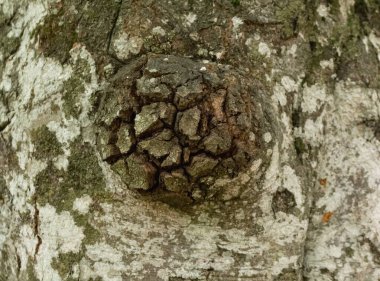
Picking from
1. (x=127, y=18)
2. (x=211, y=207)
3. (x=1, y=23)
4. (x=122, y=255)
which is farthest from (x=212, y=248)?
(x=1, y=23)

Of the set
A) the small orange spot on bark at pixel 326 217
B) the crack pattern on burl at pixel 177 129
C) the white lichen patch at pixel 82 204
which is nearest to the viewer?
the crack pattern on burl at pixel 177 129

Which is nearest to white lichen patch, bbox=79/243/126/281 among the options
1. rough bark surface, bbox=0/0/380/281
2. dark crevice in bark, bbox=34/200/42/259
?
rough bark surface, bbox=0/0/380/281

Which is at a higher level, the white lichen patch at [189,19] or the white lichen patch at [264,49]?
the white lichen patch at [189,19]

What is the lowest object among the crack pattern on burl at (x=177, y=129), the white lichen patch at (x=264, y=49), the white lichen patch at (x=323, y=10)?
the crack pattern on burl at (x=177, y=129)

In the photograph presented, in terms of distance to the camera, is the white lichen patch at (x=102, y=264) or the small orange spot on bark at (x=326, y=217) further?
the small orange spot on bark at (x=326, y=217)

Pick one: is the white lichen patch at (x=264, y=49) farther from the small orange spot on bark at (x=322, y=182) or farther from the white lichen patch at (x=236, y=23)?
the small orange spot on bark at (x=322, y=182)

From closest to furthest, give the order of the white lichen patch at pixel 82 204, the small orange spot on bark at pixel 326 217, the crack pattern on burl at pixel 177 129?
the crack pattern on burl at pixel 177 129, the white lichen patch at pixel 82 204, the small orange spot on bark at pixel 326 217

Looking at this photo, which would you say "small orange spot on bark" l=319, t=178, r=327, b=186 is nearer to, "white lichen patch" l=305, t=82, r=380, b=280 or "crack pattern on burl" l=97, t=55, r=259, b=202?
"white lichen patch" l=305, t=82, r=380, b=280

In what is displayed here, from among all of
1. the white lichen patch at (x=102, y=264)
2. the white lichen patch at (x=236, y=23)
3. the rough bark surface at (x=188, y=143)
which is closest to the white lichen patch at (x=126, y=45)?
the rough bark surface at (x=188, y=143)
